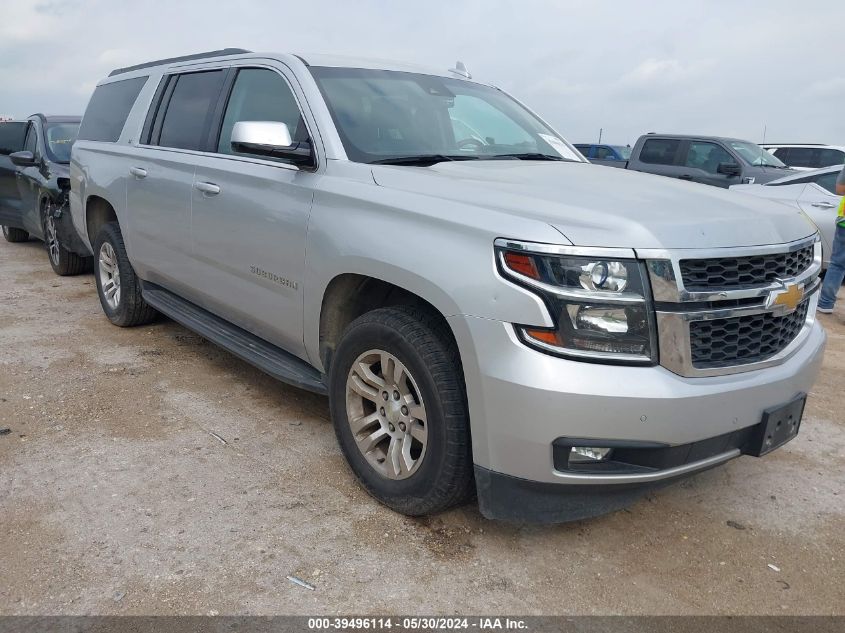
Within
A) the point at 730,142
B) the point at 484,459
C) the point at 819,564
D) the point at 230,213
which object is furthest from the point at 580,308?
the point at 730,142

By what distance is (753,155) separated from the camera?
11.1 metres

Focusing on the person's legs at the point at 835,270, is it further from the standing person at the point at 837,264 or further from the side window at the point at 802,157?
the side window at the point at 802,157

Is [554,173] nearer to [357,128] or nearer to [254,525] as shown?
[357,128]

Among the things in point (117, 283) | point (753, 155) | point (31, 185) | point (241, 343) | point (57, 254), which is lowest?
point (57, 254)

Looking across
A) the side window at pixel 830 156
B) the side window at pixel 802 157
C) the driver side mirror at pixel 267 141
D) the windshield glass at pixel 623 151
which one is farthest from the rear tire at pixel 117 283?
the windshield glass at pixel 623 151

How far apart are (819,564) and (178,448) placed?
2806mm

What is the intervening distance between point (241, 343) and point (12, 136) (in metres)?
6.90

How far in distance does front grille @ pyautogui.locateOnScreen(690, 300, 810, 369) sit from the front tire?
2.63ft

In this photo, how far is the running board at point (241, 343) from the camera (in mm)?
3377

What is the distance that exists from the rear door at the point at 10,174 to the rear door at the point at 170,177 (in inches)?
190

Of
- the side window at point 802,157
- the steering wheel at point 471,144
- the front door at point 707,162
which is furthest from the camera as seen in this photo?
the side window at point 802,157

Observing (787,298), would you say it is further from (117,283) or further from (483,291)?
(117,283)

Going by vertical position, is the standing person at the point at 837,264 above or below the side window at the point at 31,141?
below

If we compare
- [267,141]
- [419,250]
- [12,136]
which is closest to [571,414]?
[419,250]
